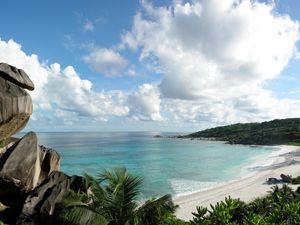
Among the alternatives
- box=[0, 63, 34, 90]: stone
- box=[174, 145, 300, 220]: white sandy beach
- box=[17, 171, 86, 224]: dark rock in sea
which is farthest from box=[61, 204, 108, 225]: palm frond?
box=[174, 145, 300, 220]: white sandy beach

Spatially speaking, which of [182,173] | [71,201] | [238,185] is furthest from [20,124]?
[182,173]

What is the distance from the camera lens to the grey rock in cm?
1669

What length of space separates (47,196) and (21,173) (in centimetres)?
187

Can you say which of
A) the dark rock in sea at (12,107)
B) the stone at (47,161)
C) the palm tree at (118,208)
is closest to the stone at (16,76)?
the dark rock in sea at (12,107)

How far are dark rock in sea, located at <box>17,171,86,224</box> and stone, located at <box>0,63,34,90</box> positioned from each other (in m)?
4.99

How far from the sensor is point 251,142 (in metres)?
150

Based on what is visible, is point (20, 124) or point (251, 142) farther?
point (251, 142)

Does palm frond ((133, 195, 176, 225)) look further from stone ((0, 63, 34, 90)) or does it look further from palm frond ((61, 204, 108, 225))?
stone ((0, 63, 34, 90))

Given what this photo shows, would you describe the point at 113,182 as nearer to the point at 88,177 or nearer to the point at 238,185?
the point at 88,177

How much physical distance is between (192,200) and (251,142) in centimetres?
11888

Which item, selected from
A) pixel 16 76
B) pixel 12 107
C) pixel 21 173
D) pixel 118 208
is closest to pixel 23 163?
pixel 21 173

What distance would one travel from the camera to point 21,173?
58.7ft

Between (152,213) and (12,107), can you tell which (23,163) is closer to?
(12,107)

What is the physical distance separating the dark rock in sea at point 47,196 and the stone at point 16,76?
499cm
